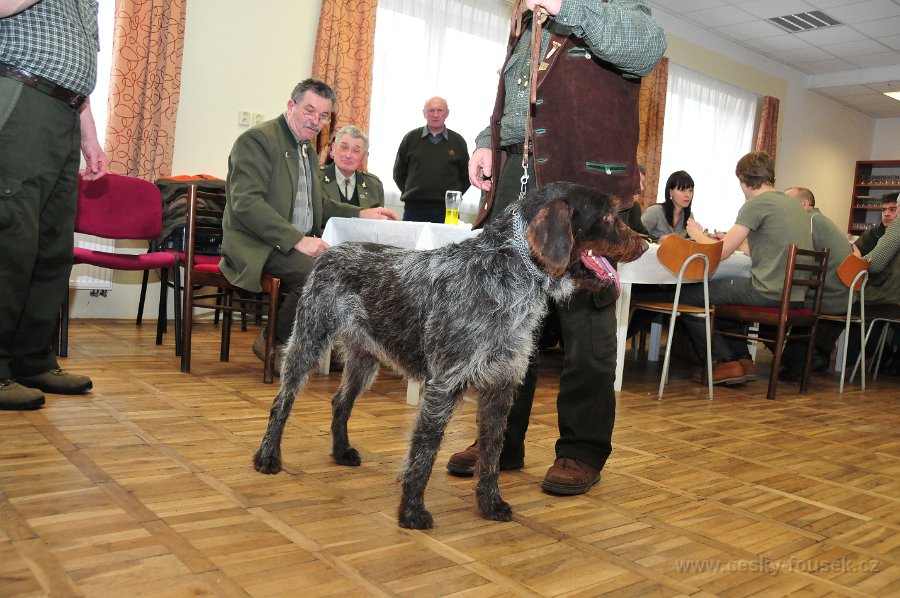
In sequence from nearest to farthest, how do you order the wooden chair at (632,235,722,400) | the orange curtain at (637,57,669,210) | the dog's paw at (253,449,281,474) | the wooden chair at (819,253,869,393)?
1. the dog's paw at (253,449,281,474)
2. the wooden chair at (632,235,722,400)
3. the wooden chair at (819,253,869,393)
4. the orange curtain at (637,57,669,210)

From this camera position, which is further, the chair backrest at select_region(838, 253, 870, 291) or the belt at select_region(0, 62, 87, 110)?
the chair backrest at select_region(838, 253, 870, 291)

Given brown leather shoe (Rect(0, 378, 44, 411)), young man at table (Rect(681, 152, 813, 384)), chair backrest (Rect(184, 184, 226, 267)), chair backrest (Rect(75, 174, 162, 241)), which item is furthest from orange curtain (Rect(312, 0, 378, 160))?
brown leather shoe (Rect(0, 378, 44, 411))

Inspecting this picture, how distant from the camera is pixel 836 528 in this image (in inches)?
89.3

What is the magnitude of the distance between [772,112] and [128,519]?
35.6 feet

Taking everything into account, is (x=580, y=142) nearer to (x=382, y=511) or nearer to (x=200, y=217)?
(x=382, y=511)

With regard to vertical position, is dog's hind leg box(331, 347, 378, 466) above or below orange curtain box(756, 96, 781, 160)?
below

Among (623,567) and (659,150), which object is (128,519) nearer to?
(623,567)

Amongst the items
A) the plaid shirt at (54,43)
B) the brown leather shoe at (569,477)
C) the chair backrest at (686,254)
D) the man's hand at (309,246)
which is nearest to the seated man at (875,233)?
the chair backrest at (686,254)

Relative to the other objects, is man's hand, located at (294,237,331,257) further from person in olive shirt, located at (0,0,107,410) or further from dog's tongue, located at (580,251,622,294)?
dog's tongue, located at (580,251,622,294)

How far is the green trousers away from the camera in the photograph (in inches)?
106

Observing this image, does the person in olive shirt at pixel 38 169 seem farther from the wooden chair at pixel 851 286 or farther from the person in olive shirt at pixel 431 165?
the wooden chair at pixel 851 286

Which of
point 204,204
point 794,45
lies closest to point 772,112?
point 794,45

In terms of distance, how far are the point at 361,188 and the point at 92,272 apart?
80.4 inches

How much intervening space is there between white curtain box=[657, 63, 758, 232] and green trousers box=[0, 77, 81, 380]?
26.3ft
